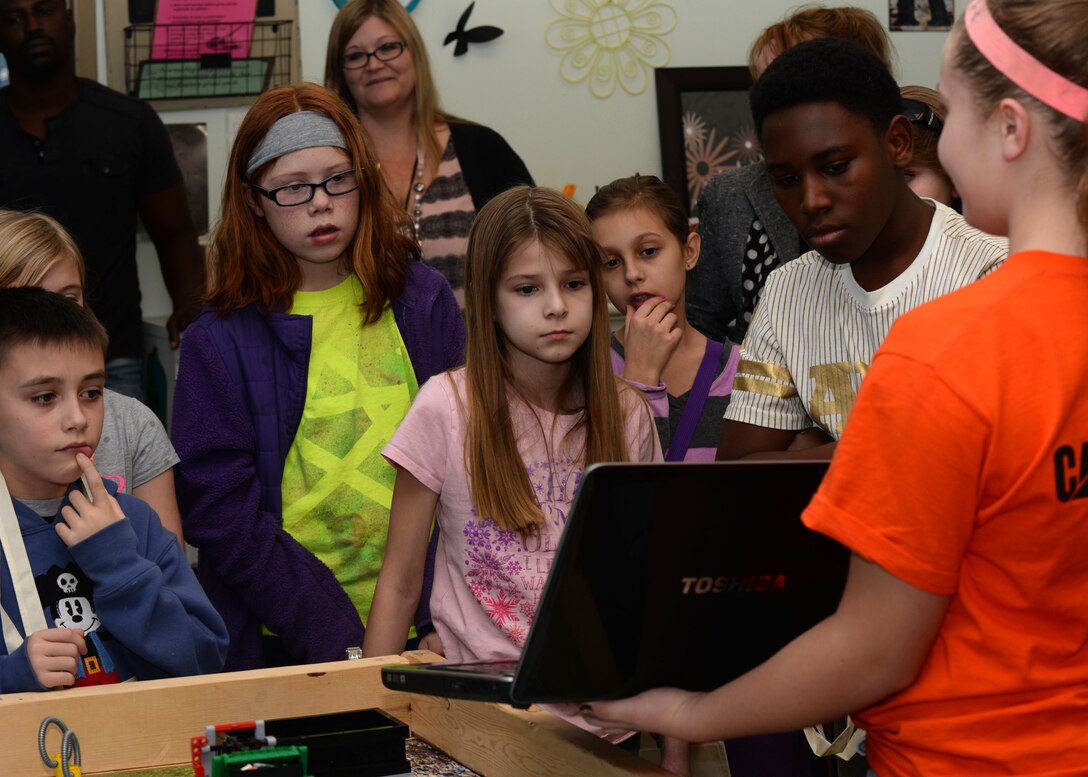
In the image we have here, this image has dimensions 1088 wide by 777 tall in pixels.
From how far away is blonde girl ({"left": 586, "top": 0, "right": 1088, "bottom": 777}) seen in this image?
87cm

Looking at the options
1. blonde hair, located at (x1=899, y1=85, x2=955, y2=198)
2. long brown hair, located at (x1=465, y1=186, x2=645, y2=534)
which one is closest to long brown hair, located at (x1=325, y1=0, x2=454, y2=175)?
long brown hair, located at (x1=465, y1=186, x2=645, y2=534)

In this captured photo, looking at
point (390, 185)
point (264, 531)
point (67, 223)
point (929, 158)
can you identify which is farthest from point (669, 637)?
point (67, 223)

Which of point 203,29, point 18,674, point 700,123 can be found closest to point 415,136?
point 203,29

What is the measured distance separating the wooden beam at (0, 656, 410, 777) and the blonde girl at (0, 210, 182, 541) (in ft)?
2.48

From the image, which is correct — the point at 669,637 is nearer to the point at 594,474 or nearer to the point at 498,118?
the point at 594,474

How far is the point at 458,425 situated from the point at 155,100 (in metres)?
2.25

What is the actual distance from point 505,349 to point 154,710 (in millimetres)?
823

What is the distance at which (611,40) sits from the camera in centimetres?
387

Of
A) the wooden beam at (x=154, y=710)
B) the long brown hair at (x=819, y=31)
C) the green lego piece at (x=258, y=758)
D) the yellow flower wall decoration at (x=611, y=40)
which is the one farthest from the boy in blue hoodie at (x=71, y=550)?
the yellow flower wall decoration at (x=611, y=40)

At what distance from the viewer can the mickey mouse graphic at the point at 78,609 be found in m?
1.53

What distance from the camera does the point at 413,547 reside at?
180cm

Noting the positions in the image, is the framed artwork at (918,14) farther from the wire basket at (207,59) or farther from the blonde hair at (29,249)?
the blonde hair at (29,249)

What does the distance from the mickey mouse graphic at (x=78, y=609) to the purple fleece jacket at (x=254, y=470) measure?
0.48 metres

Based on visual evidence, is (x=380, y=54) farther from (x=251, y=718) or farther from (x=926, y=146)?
(x=251, y=718)
